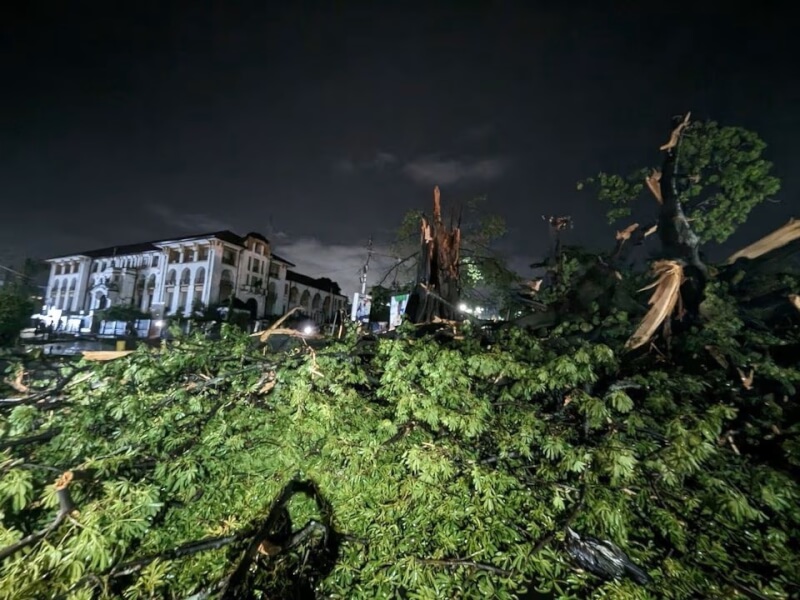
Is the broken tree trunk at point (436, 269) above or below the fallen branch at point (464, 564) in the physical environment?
above

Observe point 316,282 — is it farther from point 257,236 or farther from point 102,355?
point 102,355

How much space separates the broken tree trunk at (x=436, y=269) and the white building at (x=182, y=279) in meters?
31.9

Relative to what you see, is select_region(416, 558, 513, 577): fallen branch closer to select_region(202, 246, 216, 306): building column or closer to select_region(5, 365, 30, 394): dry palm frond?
select_region(5, 365, 30, 394): dry palm frond

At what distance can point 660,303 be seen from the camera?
578cm

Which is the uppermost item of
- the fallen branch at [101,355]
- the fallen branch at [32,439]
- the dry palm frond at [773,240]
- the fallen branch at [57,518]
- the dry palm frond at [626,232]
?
the dry palm frond at [626,232]

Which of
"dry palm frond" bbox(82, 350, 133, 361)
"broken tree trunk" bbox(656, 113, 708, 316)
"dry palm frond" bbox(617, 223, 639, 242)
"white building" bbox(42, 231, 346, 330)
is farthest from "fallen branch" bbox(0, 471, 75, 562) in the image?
"white building" bbox(42, 231, 346, 330)

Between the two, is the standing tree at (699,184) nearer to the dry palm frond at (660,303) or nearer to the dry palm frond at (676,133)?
the dry palm frond at (676,133)

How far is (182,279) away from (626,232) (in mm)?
43198

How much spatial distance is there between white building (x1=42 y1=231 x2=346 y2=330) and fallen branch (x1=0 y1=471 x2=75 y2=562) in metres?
35.7

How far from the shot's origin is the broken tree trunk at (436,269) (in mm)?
8320

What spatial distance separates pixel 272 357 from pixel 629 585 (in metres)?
4.67

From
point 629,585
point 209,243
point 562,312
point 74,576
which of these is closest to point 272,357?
point 74,576

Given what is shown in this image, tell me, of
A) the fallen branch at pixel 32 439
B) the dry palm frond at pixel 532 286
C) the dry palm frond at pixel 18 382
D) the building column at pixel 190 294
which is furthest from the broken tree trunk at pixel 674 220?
the building column at pixel 190 294

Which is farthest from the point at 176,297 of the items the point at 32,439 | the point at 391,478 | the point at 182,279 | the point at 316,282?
the point at 391,478
